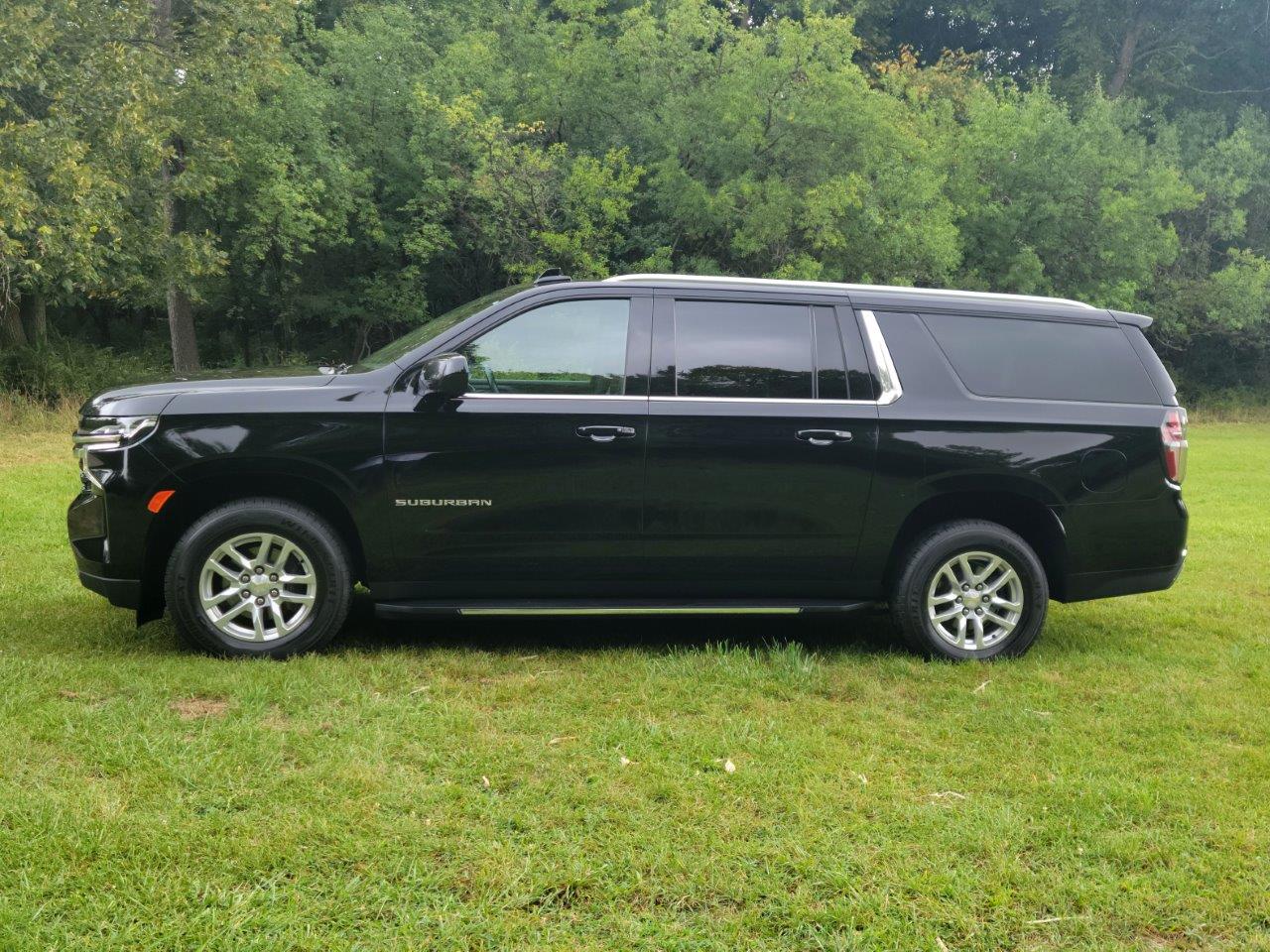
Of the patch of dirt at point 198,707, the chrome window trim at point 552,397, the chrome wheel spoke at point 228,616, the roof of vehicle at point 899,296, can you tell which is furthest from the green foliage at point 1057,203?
the patch of dirt at point 198,707

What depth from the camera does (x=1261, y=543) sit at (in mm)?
10141

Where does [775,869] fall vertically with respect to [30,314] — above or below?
below

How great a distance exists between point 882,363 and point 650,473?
→ 4.46ft

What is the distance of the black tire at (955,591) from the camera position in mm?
5793

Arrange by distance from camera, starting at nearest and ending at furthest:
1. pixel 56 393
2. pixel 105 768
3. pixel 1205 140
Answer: pixel 105 768 < pixel 56 393 < pixel 1205 140

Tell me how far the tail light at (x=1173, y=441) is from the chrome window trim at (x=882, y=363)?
4.80 feet

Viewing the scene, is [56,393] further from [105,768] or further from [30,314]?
[105,768]

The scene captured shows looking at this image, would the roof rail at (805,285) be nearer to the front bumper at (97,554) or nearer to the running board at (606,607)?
the running board at (606,607)

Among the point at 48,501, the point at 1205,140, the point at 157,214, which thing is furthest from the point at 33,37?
the point at 1205,140

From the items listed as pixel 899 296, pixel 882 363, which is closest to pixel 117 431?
pixel 882 363

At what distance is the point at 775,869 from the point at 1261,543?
855 cm

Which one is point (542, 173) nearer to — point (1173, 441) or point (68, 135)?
point (68, 135)

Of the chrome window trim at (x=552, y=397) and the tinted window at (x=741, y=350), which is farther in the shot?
the tinted window at (x=741, y=350)

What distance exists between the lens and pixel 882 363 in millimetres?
5824
